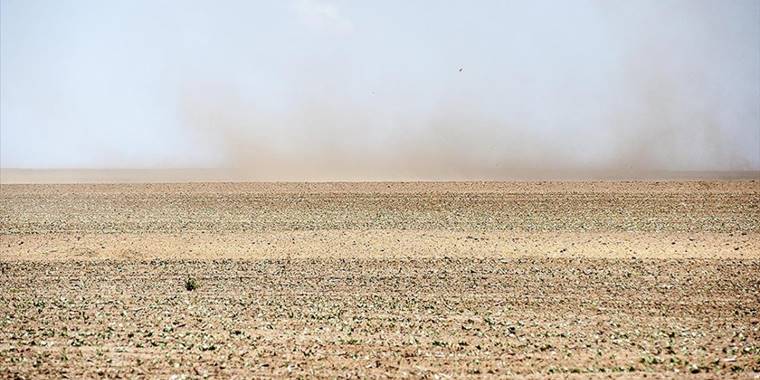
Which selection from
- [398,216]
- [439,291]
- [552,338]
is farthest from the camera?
[398,216]

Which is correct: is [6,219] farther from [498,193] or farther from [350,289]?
[498,193]

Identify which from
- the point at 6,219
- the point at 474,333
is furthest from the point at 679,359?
the point at 6,219

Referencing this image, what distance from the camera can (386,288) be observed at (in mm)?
15781

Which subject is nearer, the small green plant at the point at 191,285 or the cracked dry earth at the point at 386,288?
the cracked dry earth at the point at 386,288

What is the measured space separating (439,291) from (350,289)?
6.02 feet

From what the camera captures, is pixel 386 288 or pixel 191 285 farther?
pixel 191 285

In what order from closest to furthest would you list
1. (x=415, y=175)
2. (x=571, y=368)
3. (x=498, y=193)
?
(x=571, y=368) < (x=498, y=193) < (x=415, y=175)

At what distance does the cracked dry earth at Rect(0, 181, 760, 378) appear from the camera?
1128cm

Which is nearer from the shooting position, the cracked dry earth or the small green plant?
the cracked dry earth

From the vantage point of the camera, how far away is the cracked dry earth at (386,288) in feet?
37.0

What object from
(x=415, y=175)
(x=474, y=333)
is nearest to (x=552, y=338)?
(x=474, y=333)

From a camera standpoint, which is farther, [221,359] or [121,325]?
[121,325]

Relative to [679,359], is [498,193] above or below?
above

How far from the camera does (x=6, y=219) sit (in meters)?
26.6
